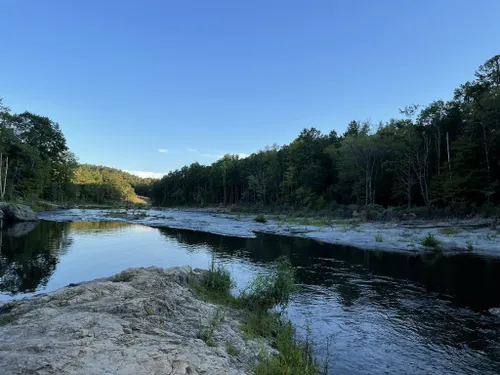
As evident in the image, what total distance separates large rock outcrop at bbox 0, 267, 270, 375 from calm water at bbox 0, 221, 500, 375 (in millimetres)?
3389

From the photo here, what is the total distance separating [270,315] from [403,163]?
5890 centimetres

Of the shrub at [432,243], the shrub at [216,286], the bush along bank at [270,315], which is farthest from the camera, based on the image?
the shrub at [432,243]

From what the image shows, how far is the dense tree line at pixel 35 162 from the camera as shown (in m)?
73.9

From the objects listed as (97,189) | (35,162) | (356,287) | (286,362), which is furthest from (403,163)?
(97,189)

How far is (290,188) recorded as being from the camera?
100062 mm

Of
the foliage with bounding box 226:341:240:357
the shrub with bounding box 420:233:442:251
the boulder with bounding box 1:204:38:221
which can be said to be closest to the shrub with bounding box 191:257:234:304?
the foliage with bounding box 226:341:240:357

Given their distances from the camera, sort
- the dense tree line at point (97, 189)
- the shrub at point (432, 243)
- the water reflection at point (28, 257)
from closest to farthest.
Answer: the water reflection at point (28, 257) < the shrub at point (432, 243) < the dense tree line at point (97, 189)

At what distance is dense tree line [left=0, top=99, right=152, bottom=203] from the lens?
73938 millimetres

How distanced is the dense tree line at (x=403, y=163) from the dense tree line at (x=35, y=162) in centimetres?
5380

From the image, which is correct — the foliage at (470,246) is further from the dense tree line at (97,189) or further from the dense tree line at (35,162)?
the dense tree line at (97,189)

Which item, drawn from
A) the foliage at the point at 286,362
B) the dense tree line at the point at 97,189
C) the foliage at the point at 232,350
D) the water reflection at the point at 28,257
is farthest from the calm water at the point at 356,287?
the dense tree line at the point at 97,189

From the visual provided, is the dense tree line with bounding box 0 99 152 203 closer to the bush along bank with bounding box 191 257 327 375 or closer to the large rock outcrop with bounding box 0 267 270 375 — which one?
the bush along bank with bounding box 191 257 327 375

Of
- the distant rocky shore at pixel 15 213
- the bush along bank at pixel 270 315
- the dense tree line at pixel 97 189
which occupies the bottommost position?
the bush along bank at pixel 270 315

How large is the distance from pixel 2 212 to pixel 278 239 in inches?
1590
